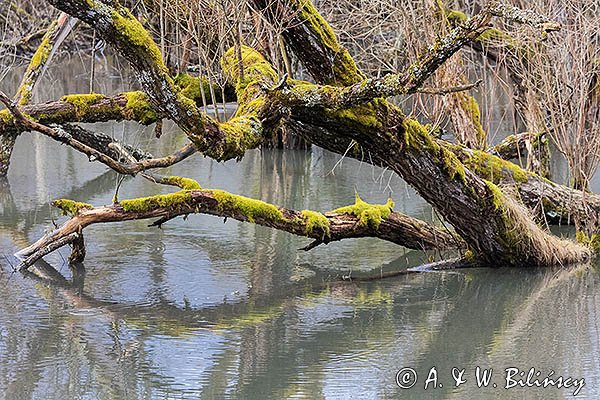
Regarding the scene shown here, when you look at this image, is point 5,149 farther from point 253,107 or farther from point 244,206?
point 253,107

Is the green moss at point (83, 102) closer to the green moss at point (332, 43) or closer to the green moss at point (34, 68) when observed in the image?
the green moss at point (34, 68)

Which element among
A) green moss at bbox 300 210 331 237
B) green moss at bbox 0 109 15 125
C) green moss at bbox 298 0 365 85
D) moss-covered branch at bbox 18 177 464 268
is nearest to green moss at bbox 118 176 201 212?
moss-covered branch at bbox 18 177 464 268

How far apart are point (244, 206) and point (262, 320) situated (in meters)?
1.08

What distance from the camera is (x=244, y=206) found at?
23.7 ft

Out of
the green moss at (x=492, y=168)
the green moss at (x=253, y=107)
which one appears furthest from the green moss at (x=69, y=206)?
the green moss at (x=492, y=168)

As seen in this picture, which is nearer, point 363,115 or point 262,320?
point 262,320

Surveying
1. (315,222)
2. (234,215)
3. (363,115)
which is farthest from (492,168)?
(234,215)

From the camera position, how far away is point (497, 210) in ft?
24.3

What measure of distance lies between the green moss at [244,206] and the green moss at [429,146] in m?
1.18

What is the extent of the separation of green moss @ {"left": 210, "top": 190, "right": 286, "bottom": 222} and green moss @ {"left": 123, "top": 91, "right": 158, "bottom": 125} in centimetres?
164

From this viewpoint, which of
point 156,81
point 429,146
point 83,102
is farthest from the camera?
point 83,102

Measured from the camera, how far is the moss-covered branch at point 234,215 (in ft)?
23.5

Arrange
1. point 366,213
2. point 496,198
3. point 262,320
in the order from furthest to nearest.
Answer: point 366,213 < point 496,198 < point 262,320

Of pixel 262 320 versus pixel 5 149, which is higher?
pixel 5 149
